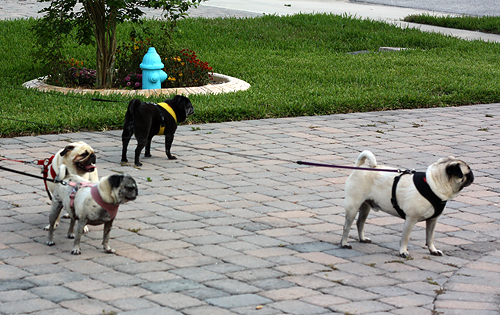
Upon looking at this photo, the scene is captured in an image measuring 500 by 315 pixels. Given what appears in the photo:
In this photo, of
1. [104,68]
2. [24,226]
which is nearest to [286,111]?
[104,68]

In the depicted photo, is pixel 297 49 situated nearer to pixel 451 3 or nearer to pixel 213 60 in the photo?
pixel 213 60

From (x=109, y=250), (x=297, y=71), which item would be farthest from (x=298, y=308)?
(x=297, y=71)

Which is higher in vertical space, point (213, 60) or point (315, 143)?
point (213, 60)

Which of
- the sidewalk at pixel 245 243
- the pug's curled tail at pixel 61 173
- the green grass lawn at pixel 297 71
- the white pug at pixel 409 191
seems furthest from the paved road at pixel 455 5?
the pug's curled tail at pixel 61 173

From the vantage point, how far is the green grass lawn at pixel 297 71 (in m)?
10.7

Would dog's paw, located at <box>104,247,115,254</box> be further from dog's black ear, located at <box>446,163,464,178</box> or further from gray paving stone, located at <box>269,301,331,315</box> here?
dog's black ear, located at <box>446,163,464,178</box>

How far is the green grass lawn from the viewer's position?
10703mm

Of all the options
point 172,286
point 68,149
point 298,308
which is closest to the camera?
point 298,308

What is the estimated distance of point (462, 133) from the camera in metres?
10.4

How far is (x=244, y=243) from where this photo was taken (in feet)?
19.2

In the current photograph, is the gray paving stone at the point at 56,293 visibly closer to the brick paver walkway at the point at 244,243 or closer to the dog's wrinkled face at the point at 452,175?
the brick paver walkway at the point at 244,243

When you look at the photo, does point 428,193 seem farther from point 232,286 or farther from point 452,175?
point 232,286

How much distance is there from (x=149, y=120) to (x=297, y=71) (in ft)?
22.7

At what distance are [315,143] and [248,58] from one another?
21.7 ft
